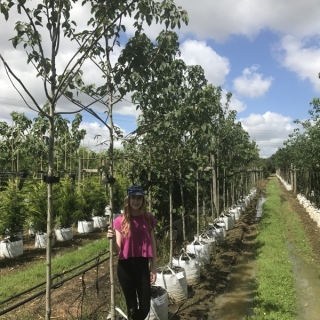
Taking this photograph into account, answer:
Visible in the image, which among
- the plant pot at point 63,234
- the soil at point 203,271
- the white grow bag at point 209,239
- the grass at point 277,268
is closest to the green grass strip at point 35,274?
the soil at point 203,271

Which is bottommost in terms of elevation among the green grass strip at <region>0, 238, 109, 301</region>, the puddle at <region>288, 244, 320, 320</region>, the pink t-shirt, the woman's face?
the puddle at <region>288, 244, 320, 320</region>

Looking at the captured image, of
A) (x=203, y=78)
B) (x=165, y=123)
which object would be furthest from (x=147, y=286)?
(x=203, y=78)

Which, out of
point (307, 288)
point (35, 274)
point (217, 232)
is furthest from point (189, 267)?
point (217, 232)

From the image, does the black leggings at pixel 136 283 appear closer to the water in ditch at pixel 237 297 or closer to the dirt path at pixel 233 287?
the dirt path at pixel 233 287

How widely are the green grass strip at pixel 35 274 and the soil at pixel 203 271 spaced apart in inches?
23.0

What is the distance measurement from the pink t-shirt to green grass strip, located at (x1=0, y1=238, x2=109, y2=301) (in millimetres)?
3115

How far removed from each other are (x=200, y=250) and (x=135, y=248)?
3.97 m

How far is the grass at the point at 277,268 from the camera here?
5.26 m

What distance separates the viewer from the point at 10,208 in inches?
314

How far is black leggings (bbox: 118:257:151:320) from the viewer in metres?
3.48

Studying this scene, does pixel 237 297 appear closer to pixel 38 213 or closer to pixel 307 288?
pixel 307 288

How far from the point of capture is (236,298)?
5965 millimetres

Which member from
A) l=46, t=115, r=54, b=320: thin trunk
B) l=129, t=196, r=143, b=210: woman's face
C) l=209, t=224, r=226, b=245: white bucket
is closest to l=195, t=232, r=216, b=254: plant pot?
l=209, t=224, r=226, b=245: white bucket

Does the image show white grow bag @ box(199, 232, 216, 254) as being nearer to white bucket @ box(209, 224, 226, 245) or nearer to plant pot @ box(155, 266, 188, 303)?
white bucket @ box(209, 224, 226, 245)
